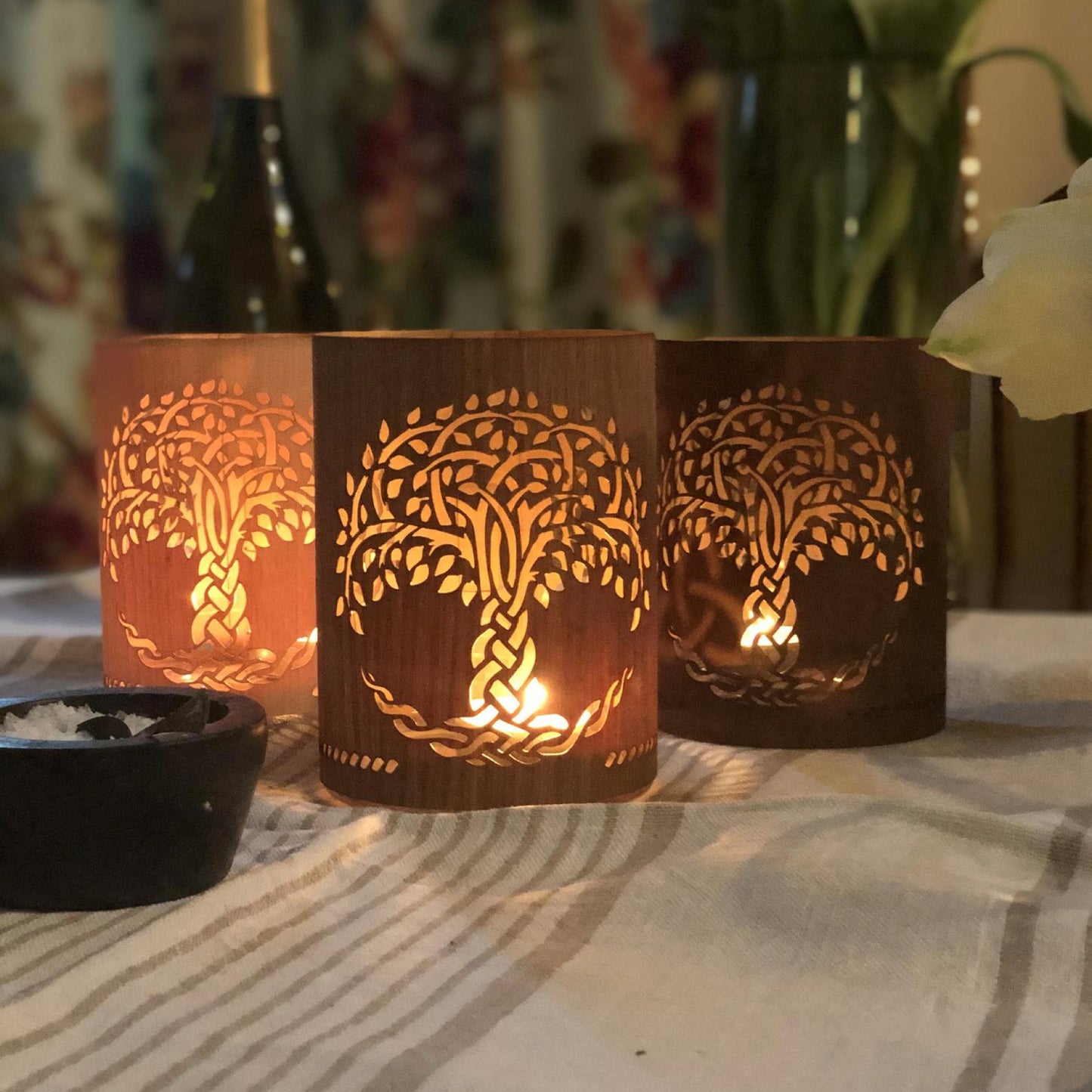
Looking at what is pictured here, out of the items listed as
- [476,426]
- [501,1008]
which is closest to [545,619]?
[476,426]

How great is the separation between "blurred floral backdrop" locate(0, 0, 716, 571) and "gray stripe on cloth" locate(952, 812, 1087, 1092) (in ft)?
2.91

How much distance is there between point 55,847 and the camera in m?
0.51

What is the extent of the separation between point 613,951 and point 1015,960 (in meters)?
0.12

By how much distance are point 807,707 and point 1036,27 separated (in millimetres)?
900

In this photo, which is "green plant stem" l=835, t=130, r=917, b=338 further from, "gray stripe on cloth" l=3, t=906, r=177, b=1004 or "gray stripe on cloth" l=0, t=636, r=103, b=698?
"gray stripe on cloth" l=3, t=906, r=177, b=1004

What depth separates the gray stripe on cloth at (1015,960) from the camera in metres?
0.41

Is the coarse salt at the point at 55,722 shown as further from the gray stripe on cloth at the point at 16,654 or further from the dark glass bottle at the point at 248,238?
the dark glass bottle at the point at 248,238

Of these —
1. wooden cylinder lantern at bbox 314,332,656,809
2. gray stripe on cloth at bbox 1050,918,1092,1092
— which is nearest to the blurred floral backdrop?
wooden cylinder lantern at bbox 314,332,656,809

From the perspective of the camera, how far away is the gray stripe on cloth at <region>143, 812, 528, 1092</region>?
15.8 inches

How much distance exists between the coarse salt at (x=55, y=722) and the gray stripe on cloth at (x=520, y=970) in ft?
0.53

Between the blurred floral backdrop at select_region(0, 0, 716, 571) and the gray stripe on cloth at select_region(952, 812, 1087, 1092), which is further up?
the blurred floral backdrop at select_region(0, 0, 716, 571)

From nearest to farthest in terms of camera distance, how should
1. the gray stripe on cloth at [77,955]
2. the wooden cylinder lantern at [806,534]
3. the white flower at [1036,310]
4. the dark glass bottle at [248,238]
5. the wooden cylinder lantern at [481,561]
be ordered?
the white flower at [1036,310] < the gray stripe on cloth at [77,955] < the wooden cylinder lantern at [481,561] < the wooden cylinder lantern at [806,534] < the dark glass bottle at [248,238]

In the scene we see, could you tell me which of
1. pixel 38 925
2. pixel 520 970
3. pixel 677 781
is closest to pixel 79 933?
pixel 38 925

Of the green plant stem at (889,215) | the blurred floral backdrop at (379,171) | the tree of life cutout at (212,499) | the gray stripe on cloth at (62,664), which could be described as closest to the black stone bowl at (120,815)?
the tree of life cutout at (212,499)
